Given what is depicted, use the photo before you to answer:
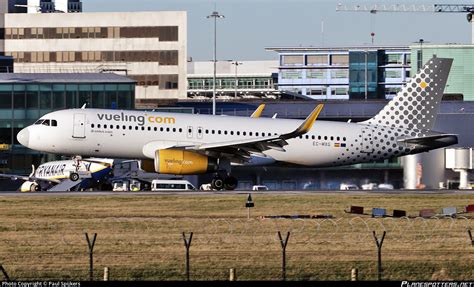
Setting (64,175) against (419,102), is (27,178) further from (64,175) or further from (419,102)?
(419,102)

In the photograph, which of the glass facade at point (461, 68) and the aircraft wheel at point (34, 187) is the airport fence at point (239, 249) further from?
the glass facade at point (461, 68)

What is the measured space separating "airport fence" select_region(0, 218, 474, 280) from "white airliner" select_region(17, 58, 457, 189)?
16.3 m

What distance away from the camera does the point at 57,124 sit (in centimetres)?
7162

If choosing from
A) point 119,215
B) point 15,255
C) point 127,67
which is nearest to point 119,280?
point 15,255

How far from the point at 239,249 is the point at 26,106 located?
179 feet

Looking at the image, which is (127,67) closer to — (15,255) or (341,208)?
(341,208)

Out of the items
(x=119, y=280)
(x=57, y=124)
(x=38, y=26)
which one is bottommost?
(x=119, y=280)

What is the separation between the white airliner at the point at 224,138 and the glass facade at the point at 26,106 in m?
22.8

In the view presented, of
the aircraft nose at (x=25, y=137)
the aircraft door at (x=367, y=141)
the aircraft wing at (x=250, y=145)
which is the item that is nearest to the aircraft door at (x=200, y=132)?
the aircraft wing at (x=250, y=145)

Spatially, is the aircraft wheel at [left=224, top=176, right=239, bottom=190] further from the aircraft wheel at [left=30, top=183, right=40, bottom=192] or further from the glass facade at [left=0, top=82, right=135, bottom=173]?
the glass facade at [left=0, top=82, right=135, bottom=173]

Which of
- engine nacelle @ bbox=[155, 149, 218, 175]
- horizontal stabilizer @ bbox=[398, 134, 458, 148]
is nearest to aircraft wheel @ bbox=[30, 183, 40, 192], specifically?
engine nacelle @ bbox=[155, 149, 218, 175]

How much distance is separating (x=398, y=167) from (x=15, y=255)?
41439mm

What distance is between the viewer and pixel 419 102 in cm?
8012

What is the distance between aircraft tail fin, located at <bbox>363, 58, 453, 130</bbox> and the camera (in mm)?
79000
